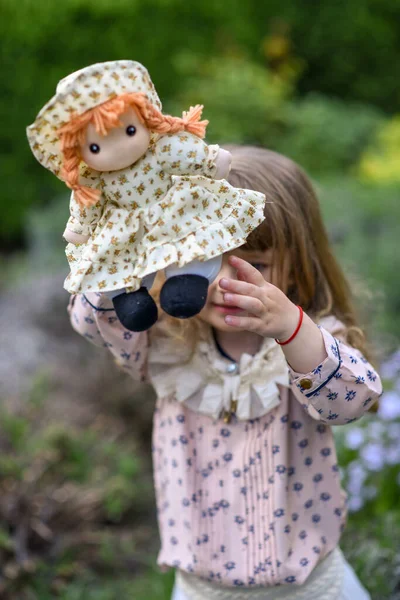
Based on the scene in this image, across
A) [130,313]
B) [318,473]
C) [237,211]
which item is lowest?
[318,473]

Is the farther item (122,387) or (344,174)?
(344,174)

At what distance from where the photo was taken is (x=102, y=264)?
4.16 feet

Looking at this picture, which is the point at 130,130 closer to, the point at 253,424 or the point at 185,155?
the point at 185,155

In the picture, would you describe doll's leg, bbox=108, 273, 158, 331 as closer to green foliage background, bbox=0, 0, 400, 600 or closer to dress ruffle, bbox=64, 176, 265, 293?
dress ruffle, bbox=64, 176, 265, 293

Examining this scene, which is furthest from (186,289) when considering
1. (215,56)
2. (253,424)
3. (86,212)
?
(215,56)

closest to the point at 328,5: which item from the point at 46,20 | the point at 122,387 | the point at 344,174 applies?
the point at 344,174

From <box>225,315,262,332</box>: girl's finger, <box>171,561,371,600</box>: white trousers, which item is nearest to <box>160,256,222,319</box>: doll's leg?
<box>225,315,262,332</box>: girl's finger

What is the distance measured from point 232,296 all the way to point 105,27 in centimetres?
593

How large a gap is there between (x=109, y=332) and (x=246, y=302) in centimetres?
43

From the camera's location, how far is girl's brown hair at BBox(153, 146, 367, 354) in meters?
1.59

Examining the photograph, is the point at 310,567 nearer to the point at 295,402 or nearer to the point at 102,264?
the point at 295,402

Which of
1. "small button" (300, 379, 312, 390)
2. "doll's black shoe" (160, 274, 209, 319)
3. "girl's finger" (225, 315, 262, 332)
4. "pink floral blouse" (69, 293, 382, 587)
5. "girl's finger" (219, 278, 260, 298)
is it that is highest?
"doll's black shoe" (160, 274, 209, 319)

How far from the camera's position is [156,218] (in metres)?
1.25

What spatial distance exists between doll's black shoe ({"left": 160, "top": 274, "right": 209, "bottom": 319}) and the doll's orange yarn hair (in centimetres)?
19
